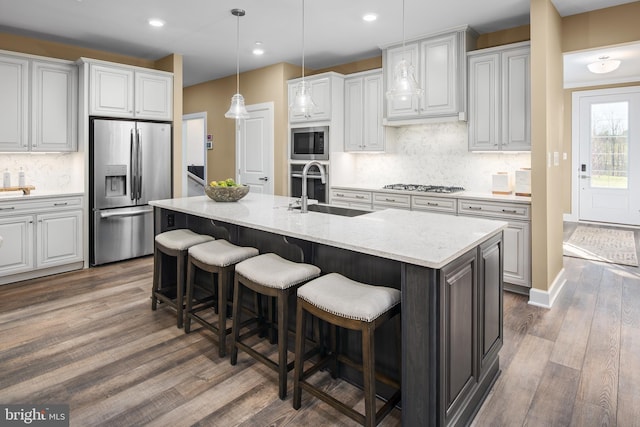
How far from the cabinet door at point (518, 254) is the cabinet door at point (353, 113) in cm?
225

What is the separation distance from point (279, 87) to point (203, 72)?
1487mm

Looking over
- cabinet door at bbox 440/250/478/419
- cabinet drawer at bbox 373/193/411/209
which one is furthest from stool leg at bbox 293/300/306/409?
cabinet drawer at bbox 373/193/411/209

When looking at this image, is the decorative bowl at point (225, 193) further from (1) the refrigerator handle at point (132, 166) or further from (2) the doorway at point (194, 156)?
(2) the doorway at point (194, 156)

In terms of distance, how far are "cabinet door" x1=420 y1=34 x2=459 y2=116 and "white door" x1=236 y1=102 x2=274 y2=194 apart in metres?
2.37

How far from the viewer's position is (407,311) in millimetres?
1778

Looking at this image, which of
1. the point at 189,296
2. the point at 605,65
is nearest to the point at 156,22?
the point at 189,296

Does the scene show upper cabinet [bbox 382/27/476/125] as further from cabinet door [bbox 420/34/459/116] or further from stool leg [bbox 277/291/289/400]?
stool leg [bbox 277/291/289/400]

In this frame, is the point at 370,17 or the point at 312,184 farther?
the point at 312,184

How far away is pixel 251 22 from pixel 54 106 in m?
2.47

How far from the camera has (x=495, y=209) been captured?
3.92 meters

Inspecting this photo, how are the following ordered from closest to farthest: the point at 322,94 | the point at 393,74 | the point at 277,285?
the point at 277,285
the point at 393,74
the point at 322,94

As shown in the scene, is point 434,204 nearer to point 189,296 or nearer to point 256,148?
point 189,296

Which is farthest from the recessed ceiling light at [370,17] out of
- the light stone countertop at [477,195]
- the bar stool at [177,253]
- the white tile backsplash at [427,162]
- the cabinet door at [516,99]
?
the bar stool at [177,253]

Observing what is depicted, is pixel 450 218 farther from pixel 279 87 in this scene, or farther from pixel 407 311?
pixel 279 87
